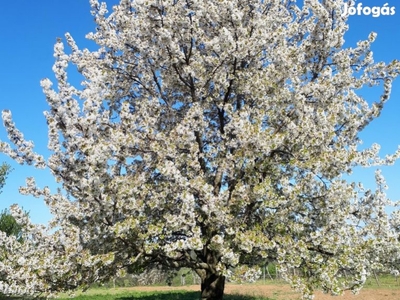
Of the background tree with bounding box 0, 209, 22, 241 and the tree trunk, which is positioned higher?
the background tree with bounding box 0, 209, 22, 241

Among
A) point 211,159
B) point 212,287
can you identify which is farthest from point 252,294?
point 211,159

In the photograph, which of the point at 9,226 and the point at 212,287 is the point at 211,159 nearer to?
the point at 212,287

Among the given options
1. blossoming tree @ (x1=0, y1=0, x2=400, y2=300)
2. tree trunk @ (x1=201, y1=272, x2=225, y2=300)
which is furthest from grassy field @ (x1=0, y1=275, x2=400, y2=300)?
blossoming tree @ (x1=0, y1=0, x2=400, y2=300)

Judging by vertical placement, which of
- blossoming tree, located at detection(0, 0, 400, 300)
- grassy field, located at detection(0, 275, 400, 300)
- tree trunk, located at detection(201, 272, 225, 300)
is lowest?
grassy field, located at detection(0, 275, 400, 300)

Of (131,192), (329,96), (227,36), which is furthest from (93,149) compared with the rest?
(329,96)

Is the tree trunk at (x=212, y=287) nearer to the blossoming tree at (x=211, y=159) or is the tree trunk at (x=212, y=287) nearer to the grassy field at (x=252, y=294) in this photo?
the blossoming tree at (x=211, y=159)

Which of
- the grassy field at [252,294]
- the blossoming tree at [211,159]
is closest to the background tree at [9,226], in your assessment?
the grassy field at [252,294]

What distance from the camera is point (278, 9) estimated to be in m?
18.6

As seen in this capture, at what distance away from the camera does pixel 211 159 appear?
15.0 m

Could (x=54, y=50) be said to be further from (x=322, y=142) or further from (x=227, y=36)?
(x=322, y=142)

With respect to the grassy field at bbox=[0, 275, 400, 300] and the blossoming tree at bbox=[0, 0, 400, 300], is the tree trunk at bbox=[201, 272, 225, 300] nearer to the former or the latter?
the blossoming tree at bbox=[0, 0, 400, 300]

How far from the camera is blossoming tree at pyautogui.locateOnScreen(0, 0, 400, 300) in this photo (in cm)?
1198

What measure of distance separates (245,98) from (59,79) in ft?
24.1

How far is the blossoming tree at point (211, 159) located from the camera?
12.0 m
